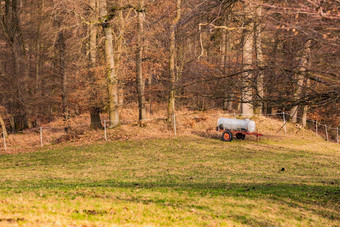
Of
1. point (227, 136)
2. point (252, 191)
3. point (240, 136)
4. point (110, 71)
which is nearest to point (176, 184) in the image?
point (252, 191)

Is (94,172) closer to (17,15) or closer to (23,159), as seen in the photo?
(23,159)

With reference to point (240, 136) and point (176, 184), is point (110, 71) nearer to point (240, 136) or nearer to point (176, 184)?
point (240, 136)

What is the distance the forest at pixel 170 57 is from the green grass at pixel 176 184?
7.04 ft

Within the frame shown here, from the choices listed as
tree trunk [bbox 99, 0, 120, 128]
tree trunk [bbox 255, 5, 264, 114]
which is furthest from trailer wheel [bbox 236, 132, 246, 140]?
tree trunk [bbox 255, 5, 264, 114]

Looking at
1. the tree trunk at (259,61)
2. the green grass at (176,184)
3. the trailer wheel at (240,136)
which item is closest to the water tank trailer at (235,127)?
the trailer wheel at (240,136)

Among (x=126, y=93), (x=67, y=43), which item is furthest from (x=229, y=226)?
(x=126, y=93)

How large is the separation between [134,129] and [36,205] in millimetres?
17134

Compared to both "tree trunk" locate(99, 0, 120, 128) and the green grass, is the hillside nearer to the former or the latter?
the green grass

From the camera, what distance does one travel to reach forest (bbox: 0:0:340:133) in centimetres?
748

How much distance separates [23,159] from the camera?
63.9 feet

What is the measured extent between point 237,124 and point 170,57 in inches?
249

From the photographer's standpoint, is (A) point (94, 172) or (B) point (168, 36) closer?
(B) point (168, 36)

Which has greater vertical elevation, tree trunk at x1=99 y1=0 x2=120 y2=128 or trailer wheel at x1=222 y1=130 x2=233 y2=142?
tree trunk at x1=99 y1=0 x2=120 y2=128

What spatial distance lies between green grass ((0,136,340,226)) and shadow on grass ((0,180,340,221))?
0.02 meters
